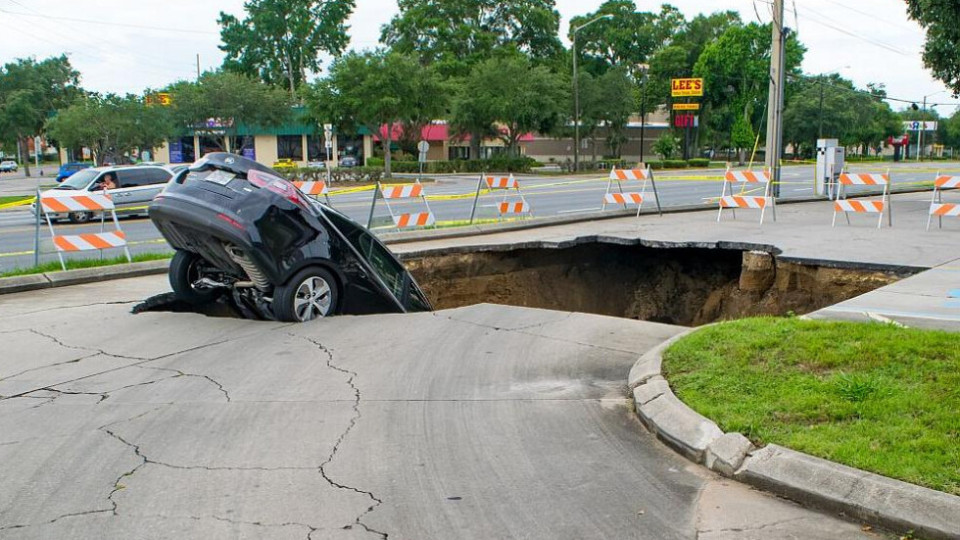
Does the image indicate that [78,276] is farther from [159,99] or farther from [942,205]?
[159,99]

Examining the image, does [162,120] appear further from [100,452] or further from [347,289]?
[100,452]

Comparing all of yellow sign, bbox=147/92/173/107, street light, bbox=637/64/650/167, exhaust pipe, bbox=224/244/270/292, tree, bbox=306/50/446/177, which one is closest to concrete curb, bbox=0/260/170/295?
exhaust pipe, bbox=224/244/270/292

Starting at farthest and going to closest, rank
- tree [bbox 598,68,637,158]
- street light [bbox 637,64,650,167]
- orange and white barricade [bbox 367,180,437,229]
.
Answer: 1. street light [bbox 637,64,650,167]
2. tree [bbox 598,68,637,158]
3. orange and white barricade [bbox 367,180,437,229]

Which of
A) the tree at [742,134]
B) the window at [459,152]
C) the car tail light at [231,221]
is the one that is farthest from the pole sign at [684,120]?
the car tail light at [231,221]

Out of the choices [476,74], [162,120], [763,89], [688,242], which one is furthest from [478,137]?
[688,242]

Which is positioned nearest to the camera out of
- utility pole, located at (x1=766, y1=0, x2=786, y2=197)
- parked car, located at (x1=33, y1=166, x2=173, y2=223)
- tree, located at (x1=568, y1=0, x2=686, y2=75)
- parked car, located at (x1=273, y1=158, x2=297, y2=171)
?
parked car, located at (x1=33, y1=166, x2=173, y2=223)

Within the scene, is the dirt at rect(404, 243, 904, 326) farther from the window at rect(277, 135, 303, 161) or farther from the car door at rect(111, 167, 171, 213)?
the window at rect(277, 135, 303, 161)

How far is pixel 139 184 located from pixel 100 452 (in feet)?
70.9

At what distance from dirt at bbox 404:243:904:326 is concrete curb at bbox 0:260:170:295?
13.6ft

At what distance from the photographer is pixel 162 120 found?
48625mm

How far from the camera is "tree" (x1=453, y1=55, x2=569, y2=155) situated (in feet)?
188

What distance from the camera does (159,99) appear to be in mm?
50688

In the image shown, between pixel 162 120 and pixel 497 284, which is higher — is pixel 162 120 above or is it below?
above

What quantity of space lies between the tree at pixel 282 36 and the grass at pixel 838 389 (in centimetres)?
8414
